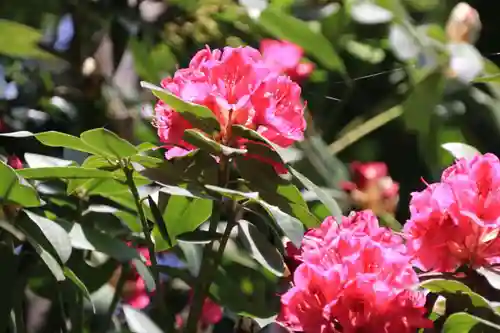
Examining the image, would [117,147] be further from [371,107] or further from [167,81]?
[371,107]

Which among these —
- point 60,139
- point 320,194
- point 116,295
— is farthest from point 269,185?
point 116,295

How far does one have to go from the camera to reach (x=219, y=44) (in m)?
0.97

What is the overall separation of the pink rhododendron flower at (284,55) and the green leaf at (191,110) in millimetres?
417

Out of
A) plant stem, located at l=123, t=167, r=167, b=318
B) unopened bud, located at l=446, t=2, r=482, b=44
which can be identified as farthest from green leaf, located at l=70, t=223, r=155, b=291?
unopened bud, located at l=446, t=2, r=482, b=44

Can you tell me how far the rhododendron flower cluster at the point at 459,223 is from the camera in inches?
19.6

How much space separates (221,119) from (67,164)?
0.13m

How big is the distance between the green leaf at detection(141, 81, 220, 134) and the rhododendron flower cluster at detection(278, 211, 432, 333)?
A: 0.10 m

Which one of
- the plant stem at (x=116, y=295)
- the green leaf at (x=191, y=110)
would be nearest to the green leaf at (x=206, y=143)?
the green leaf at (x=191, y=110)

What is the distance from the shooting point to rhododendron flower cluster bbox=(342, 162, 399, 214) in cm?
88

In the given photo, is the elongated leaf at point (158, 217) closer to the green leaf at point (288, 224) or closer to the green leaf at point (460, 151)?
the green leaf at point (288, 224)

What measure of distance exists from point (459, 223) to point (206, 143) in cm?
16

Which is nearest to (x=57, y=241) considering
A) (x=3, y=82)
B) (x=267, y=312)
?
(x=267, y=312)

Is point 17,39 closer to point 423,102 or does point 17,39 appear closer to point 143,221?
point 143,221

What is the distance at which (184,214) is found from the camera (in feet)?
1.88
